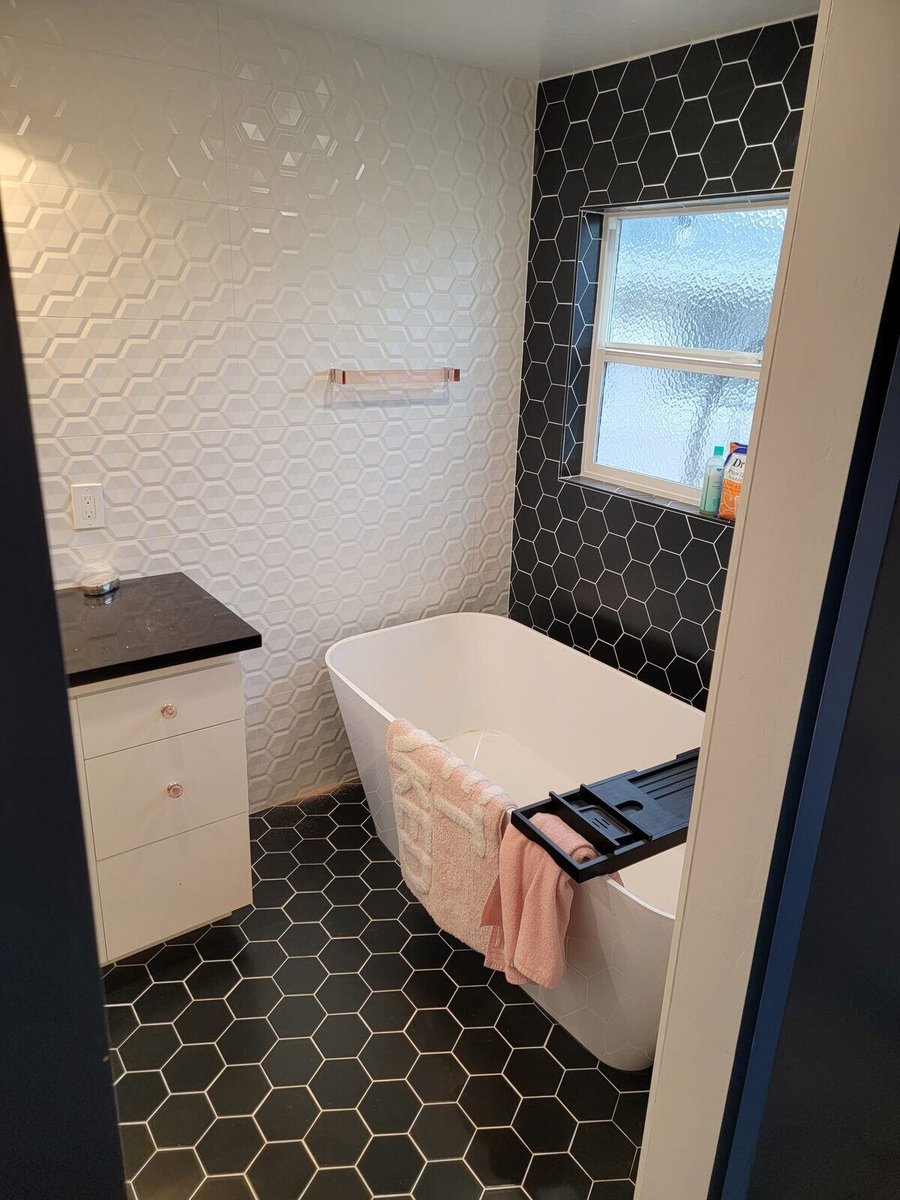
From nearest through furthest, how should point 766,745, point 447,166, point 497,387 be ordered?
point 766,745
point 447,166
point 497,387

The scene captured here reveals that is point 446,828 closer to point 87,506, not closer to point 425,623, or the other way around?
point 425,623

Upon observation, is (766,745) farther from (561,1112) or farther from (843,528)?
(561,1112)

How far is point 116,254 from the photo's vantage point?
2.45m

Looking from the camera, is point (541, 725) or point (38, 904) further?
point (541, 725)

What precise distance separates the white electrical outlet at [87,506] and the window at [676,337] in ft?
5.79

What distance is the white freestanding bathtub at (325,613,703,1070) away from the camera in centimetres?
213

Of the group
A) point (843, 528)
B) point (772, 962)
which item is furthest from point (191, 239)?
point (772, 962)

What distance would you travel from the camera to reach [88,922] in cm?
51

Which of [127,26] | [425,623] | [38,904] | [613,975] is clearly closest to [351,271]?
[127,26]

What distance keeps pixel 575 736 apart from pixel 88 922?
278 cm

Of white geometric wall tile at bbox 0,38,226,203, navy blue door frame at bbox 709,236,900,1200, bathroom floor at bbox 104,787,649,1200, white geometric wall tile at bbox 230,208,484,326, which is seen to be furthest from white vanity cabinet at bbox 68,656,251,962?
navy blue door frame at bbox 709,236,900,1200

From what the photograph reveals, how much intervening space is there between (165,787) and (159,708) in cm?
23

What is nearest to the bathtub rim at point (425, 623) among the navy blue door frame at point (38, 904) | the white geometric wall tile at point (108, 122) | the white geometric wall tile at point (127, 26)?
the white geometric wall tile at point (108, 122)

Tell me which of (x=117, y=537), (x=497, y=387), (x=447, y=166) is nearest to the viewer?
(x=117, y=537)
